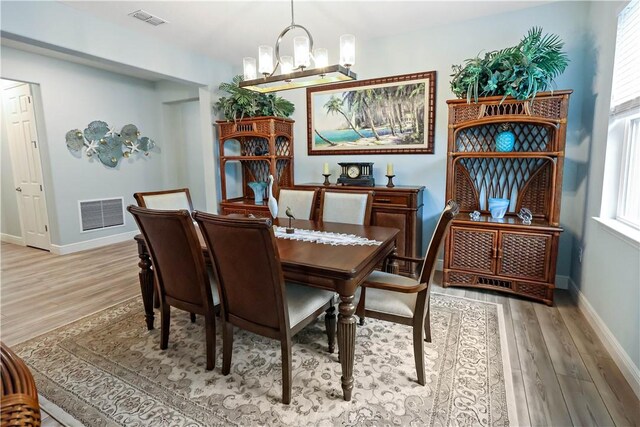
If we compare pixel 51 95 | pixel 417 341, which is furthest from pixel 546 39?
pixel 51 95

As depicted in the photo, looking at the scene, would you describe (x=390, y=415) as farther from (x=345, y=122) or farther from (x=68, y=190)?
(x=68, y=190)

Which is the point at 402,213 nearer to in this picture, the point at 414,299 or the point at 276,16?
the point at 414,299

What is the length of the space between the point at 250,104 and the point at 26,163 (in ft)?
11.5

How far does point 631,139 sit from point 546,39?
136 cm

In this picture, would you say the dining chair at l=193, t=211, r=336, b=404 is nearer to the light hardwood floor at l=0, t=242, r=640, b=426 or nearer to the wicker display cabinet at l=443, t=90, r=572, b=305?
the light hardwood floor at l=0, t=242, r=640, b=426

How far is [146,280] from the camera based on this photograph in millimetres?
2520

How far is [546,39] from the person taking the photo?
3.12m

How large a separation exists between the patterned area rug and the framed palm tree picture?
2074 millimetres

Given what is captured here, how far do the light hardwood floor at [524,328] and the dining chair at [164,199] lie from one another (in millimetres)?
1026

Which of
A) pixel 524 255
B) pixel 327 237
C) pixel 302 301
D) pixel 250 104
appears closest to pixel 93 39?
pixel 250 104

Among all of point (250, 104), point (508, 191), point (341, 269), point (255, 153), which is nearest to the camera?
point (341, 269)

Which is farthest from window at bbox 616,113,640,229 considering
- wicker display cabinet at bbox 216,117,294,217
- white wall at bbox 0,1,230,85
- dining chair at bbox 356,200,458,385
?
white wall at bbox 0,1,230,85

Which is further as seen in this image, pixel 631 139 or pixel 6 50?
pixel 6 50

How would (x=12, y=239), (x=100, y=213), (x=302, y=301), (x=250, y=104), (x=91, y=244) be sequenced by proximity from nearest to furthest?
(x=302, y=301), (x=250, y=104), (x=91, y=244), (x=100, y=213), (x=12, y=239)
